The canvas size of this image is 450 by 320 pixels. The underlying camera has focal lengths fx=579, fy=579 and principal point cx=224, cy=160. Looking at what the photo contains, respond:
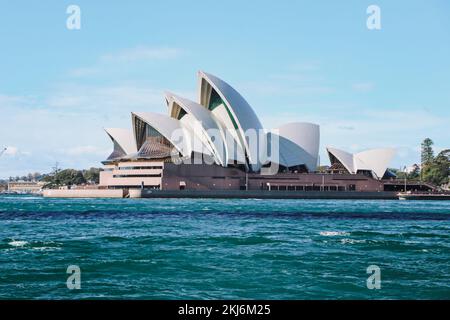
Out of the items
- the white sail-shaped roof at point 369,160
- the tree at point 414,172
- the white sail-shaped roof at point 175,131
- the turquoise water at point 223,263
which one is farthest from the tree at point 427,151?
the turquoise water at point 223,263

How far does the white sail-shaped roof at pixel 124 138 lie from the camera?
337 ft

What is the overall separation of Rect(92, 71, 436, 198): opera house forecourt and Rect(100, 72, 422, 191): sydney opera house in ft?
0.53

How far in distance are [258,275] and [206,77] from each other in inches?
2994

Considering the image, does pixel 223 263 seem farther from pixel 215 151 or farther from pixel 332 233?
pixel 215 151

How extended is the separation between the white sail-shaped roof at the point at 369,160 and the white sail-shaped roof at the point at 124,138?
125 feet

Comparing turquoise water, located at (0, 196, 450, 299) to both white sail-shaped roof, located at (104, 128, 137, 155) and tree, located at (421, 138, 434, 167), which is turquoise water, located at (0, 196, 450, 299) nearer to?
white sail-shaped roof, located at (104, 128, 137, 155)

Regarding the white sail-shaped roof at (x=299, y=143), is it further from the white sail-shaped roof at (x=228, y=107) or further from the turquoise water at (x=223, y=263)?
the turquoise water at (x=223, y=263)

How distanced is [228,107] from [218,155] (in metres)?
9.75

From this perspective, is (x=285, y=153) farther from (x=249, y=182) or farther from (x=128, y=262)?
(x=128, y=262)

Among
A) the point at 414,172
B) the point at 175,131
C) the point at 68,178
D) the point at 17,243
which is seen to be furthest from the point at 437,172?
the point at 17,243

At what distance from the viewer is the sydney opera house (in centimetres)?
9325

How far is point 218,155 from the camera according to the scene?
97.1 m
